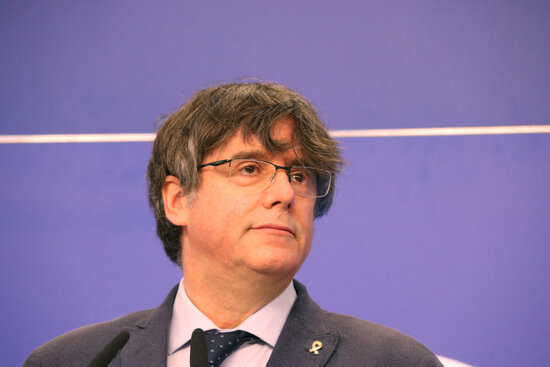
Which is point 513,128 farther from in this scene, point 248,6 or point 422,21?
point 248,6

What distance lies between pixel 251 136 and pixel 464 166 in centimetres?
93

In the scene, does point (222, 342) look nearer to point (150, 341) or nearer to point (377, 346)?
point (150, 341)

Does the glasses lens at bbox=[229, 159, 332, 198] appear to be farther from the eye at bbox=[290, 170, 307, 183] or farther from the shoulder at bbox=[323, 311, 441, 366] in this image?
the shoulder at bbox=[323, 311, 441, 366]

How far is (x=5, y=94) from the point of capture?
2.46 meters

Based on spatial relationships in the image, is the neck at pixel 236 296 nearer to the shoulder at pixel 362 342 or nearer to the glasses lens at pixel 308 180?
the shoulder at pixel 362 342

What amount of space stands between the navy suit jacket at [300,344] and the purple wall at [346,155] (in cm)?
69

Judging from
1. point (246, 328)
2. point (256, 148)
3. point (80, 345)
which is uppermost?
point (256, 148)

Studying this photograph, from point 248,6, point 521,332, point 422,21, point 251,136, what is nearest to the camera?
point 251,136

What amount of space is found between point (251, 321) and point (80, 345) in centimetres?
46

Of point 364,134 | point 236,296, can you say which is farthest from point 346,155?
point 236,296

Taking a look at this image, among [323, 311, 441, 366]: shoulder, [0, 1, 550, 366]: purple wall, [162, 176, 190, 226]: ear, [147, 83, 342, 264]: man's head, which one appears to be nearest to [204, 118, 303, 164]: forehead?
[147, 83, 342, 264]: man's head

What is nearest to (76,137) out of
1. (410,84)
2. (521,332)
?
(410,84)

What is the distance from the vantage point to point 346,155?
7.41ft

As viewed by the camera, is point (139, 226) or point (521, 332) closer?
point (521, 332)
